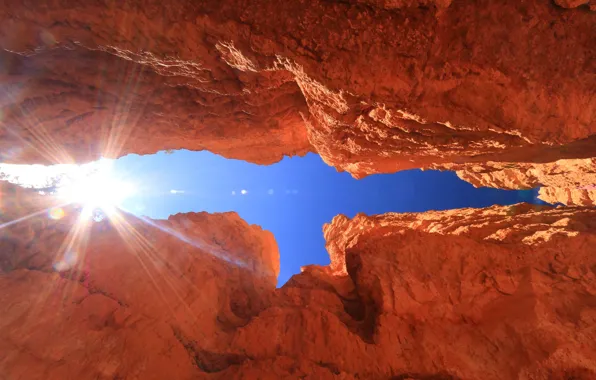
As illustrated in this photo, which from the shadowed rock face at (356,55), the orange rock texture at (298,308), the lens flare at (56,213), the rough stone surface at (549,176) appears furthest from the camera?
the rough stone surface at (549,176)

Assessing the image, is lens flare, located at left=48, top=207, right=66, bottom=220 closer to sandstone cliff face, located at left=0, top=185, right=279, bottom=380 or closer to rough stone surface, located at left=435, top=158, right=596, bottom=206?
sandstone cliff face, located at left=0, top=185, right=279, bottom=380

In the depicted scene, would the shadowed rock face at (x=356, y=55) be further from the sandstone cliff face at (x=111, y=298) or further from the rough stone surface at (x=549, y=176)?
the rough stone surface at (x=549, y=176)

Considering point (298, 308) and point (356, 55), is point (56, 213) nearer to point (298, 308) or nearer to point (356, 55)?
point (298, 308)

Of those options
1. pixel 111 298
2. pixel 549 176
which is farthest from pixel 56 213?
pixel 549 176

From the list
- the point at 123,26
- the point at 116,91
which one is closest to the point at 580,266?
the point at 123,26

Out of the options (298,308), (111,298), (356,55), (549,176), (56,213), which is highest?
(549,176)

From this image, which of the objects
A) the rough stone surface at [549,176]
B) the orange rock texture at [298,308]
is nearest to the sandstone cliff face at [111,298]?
the orange rock texture at [298,308]
